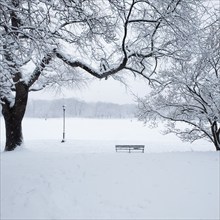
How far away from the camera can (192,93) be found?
14492mm

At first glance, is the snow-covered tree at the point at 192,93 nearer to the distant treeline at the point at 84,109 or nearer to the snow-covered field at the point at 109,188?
the snow-covered field at the point at 109,188

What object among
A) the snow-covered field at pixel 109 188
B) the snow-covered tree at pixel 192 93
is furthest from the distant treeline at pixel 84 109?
the snow-covered field at pixel 109 188

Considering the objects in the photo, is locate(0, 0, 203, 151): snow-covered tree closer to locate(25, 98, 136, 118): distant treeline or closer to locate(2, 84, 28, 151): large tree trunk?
locate(2, 84, 28, 151): large tree trunk

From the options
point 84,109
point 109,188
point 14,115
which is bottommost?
point 109,188

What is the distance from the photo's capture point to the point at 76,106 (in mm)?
171750

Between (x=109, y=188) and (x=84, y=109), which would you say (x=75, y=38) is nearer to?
(x=109, y=188)

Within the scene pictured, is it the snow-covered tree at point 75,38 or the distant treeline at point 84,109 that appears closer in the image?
the snow-covered tree at point 75,38

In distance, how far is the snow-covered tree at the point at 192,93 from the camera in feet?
44.3

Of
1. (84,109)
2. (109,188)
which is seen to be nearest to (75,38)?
(109,188)

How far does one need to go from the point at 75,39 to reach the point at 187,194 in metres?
5.44

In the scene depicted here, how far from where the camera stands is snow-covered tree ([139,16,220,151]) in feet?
44.3

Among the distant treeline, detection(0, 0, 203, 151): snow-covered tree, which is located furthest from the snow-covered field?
the distant treeline

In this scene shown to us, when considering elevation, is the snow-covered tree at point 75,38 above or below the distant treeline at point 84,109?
below

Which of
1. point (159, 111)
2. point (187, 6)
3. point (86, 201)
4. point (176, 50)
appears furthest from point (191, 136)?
point (86, 201)
